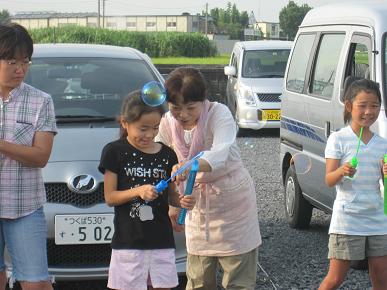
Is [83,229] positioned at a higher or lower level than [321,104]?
lower

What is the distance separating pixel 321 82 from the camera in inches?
249

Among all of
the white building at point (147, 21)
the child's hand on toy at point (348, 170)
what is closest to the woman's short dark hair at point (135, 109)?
the child's hand on toy at point (348, 170)

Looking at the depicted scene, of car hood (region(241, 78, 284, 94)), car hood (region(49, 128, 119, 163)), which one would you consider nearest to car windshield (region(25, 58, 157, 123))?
car hood (region(49, 128, 119, 163))

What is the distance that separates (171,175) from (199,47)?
59660mm

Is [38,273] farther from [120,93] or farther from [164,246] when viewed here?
[120,93]

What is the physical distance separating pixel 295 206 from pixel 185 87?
3.79 m

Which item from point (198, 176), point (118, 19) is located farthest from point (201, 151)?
Result: point (118, 19)

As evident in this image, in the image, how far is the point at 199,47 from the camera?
6231cm

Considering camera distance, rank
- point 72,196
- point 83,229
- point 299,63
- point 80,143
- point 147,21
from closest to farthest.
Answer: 1. point 83,229
2. point 72,196
3. point 80,143
4. point 299,63
5. point 147,21

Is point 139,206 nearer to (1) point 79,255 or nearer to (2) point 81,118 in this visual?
(1) point 79,255

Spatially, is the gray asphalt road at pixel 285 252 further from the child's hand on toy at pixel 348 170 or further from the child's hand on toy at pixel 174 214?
the child's hand on toy at pixel 174 214

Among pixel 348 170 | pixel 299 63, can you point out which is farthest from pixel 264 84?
pixel 348 170

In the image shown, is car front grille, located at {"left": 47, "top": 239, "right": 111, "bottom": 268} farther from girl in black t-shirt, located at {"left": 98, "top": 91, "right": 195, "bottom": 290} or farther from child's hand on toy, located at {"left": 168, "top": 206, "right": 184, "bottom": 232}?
girl in black t-shirt, located at {"left": 98, "top": 91, "right": 195, "bottom": 290}

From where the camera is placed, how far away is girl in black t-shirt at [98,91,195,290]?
3293 millimetres
